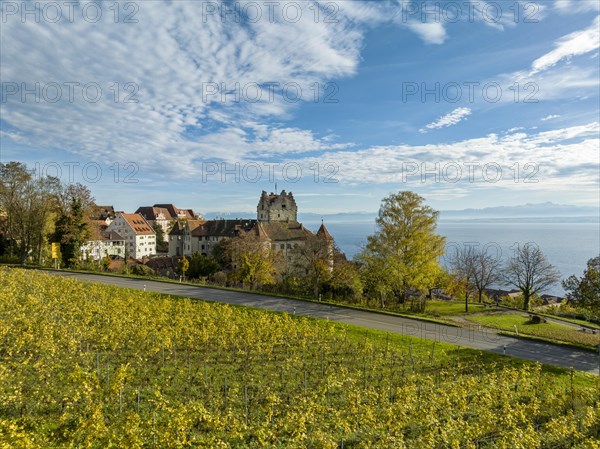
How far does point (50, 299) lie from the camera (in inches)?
891

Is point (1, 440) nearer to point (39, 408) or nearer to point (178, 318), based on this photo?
point (39, 408)

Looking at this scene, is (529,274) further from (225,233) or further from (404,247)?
(225,233)

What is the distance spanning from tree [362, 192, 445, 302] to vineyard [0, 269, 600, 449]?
1380cm

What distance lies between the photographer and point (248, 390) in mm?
13844

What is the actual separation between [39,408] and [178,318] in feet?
30.3

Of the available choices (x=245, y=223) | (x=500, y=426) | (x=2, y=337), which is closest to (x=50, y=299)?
(x=2, y=337)

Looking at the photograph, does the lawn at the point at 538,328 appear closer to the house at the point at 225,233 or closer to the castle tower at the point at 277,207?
the house at the point at 225,233

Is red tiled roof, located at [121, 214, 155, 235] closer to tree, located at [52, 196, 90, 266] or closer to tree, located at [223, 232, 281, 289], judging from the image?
tree, located at [52, 196, 90, 266]

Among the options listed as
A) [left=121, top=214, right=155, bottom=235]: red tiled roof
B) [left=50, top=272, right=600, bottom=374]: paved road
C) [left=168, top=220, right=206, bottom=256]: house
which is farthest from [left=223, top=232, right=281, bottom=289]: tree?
[left=121, top=214, right=155, bottom=235]: red tiled roof

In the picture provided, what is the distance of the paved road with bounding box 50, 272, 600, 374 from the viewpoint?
2297 centimetres

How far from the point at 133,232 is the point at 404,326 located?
249 ft

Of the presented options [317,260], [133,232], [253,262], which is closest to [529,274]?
[317,260]

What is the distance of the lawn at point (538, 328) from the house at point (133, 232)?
7596 cm

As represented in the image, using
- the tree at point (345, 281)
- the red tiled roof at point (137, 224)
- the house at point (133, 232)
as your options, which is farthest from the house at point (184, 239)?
the tree at point (345, 281)
